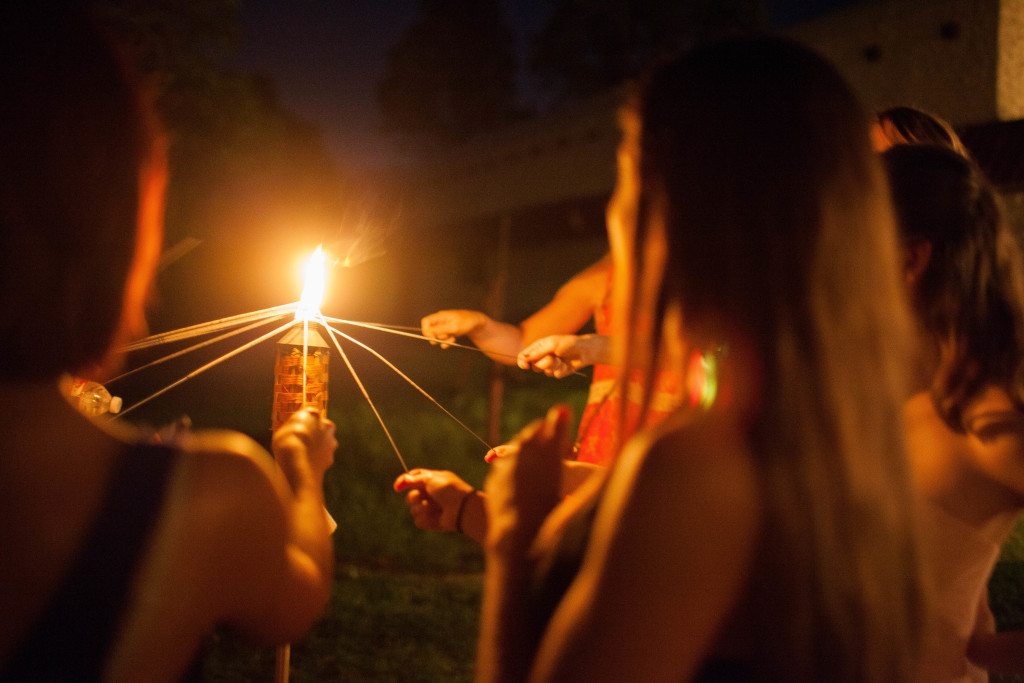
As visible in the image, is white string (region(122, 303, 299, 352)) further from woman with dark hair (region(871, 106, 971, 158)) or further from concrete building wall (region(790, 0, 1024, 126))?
concrete building wall (region(790, 0, 1024, 126))

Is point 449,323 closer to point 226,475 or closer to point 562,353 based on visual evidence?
point 562,353

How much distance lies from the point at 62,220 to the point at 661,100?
Answer: 1.01 m

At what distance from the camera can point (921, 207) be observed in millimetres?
1820

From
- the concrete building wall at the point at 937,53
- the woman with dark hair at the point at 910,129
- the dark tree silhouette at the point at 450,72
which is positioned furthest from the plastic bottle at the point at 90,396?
the dark tree silhouette at the point at 450,72

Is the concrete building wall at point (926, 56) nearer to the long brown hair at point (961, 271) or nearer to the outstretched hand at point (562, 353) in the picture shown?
the outstretched hand at point (562, 353)

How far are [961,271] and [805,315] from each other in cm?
88

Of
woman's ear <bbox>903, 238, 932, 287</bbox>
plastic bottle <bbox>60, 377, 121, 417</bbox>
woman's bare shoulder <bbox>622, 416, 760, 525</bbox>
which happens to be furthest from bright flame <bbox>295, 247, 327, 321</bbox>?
woman's ear <bbox>903, 238, 932, 287</bbox>

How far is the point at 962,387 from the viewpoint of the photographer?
1.72 metres

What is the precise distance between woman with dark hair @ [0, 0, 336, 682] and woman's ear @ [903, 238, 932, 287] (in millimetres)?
1604

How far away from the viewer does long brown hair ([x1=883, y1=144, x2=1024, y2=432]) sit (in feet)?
5.78

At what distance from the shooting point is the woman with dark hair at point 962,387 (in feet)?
5.48

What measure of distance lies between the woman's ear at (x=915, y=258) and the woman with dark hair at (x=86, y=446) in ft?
5.26

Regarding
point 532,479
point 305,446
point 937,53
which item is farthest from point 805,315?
point 937,53

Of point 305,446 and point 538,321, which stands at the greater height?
point 538,321
